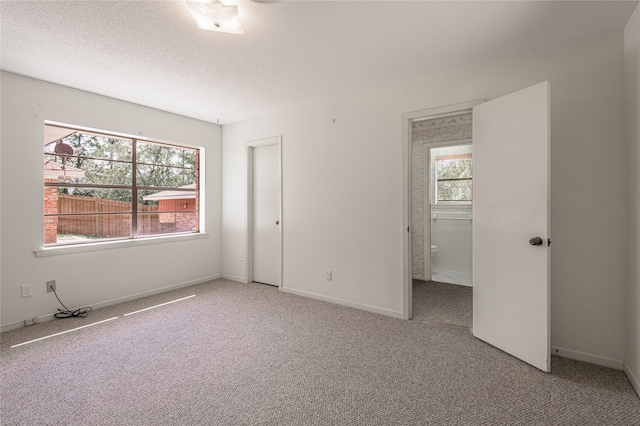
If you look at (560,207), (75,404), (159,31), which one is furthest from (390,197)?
(75,404)

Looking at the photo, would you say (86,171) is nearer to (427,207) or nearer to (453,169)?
(427,207)

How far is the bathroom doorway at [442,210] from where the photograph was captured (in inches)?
171

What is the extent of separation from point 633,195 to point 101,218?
5.07 m

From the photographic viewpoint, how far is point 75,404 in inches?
69.9

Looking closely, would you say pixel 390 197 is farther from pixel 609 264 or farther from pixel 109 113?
pixel 109 113

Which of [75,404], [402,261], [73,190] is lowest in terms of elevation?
[75,404]

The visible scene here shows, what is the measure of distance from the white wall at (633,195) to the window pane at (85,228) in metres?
4.99

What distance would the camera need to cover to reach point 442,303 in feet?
11.7

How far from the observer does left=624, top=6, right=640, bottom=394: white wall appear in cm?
190

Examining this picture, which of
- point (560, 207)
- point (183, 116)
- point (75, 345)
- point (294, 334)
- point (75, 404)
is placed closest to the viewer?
point (75, 404)

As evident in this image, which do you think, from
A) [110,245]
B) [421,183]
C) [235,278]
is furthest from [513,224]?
[110,245]

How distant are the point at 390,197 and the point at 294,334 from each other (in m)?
1.69

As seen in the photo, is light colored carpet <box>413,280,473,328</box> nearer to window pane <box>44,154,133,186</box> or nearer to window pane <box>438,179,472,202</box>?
window pane <box>438,179,472,202</box>

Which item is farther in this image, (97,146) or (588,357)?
(97,146)
